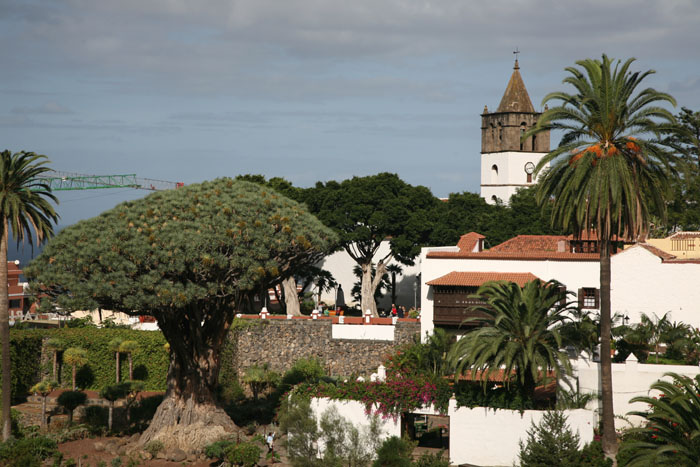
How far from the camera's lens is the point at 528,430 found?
106 ft

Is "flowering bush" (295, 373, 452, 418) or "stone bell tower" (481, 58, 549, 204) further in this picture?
"stone bell tower" (481, 58, 549, 204)

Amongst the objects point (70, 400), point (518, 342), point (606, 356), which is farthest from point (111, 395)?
point (606, 356)

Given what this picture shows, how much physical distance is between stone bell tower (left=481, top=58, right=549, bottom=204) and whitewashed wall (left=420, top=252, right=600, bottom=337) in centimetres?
5406

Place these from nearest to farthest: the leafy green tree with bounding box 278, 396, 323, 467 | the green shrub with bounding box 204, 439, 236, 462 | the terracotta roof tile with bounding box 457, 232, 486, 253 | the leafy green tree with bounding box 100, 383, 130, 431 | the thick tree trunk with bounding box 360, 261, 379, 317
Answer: the leafy green tree with bounding box 278, 396, 323, 467
the green shrub with bounding box 204, 439, 236, 462
the leafy green tree with bounding box 100, 383, 130, 431
the terracotta roof tile with bounding box 457, 232, 486, 253
the thick tree trunk with bounding box 360, 261, 379, 317

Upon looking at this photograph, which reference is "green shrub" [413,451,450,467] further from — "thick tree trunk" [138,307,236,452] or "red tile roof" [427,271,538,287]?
"red tile roof" [427,271,538,287]

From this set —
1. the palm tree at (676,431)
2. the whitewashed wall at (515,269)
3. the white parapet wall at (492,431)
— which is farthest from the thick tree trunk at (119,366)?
the palm tree at (676,431)

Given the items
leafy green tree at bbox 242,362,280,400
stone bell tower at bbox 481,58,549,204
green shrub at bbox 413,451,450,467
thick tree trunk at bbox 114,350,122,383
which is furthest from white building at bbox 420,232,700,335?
stone bell tower at bbox 481,58,549,204

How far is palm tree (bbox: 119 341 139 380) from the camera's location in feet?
148

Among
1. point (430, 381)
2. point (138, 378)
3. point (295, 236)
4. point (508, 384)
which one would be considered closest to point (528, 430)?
point (508, 384)

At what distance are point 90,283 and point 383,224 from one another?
32719 mm

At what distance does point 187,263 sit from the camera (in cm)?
3359

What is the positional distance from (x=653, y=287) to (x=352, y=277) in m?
43.8

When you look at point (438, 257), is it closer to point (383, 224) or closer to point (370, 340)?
point (370, 340)

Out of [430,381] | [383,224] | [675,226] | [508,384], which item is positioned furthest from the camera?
[675,226]
